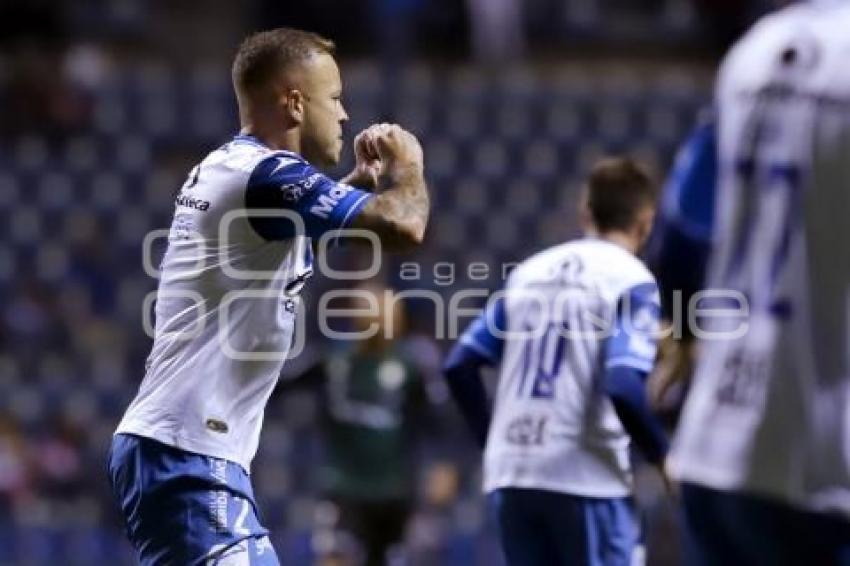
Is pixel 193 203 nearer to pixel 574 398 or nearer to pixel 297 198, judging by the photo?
pixel 297 198

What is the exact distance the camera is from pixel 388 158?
16.2 ft

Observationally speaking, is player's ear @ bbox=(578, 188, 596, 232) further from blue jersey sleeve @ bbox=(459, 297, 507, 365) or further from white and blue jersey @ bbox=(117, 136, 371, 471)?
white and blue jersey @ bbox=(117, 136, 371, 471)

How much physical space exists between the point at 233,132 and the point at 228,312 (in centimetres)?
1160

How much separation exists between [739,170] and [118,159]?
13245 mm

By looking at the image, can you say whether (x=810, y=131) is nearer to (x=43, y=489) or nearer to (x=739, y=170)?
(x=739, y=170)

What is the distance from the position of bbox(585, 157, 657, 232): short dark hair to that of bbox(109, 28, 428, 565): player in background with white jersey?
166cm

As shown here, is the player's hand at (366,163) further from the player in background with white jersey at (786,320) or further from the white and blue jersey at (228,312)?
the player in background with white jersey at (786,320)

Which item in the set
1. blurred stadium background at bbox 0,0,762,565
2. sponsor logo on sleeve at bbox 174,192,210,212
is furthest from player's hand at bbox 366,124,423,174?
blurred stadium background at bbox 0,0,762,565

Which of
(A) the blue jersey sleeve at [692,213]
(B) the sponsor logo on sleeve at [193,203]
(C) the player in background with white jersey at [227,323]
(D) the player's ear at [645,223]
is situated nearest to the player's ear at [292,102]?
(C) the player in background with white jersey at [227,323]

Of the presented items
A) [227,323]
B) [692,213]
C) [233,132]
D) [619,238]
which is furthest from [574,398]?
[233,132]

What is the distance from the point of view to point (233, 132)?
1634 cm

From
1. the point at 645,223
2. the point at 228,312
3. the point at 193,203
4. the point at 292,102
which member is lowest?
the point at 228,312

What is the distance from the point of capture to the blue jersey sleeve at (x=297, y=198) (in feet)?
15.5

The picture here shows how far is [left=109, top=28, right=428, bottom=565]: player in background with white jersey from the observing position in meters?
4.75
